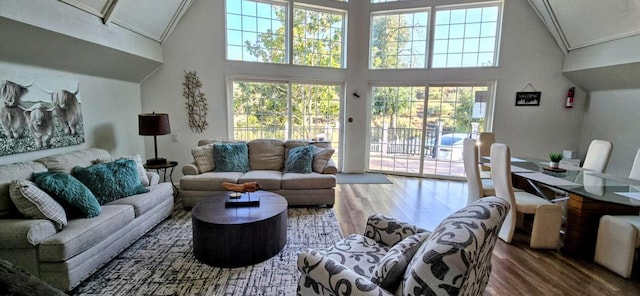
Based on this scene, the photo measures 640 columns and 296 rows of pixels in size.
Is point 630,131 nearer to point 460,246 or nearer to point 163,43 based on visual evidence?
point 460,246

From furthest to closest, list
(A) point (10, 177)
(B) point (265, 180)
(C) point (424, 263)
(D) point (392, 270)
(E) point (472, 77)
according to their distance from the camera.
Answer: (E) point (472, 77) → (B) point (265, 180) → (A) point (10, 177) → (D) point (392, 270) → (C) point (424, 263)

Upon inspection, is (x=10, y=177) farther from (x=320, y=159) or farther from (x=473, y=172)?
(x=473, y=172)

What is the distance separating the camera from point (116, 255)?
2.48m

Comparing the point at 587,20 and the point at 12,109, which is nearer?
the point at 12,109

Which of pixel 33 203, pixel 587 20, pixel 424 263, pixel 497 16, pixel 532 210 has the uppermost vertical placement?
pixel 497 16

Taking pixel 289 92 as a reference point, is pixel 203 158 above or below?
below

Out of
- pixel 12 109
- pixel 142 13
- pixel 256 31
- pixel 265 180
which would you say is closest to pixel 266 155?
pixel 265 180

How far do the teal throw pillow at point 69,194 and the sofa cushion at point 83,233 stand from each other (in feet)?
0.28

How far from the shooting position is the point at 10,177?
2.19 m

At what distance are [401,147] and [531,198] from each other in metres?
2.86

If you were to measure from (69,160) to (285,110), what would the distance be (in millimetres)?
3255

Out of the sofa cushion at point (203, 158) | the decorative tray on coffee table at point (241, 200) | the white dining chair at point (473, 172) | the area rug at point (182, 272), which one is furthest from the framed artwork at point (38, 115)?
the white dining chair at point (473, 172)

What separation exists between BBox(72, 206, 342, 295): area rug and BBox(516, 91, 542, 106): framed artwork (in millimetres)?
4333

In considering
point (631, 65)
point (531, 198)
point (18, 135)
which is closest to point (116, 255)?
point (18, 135)
